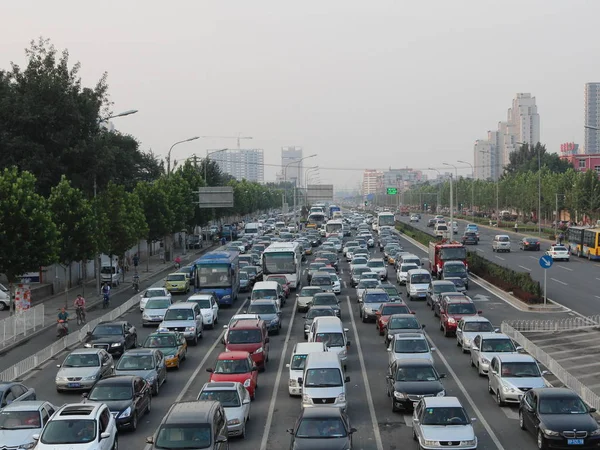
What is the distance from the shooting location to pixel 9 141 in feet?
182

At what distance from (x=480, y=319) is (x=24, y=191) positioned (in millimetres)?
22814

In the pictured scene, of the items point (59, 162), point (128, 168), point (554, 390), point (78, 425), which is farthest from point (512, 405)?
point (128, 168)

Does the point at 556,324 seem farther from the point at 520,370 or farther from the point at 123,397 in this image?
the point at 123,397

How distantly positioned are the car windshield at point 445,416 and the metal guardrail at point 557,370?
5778 mm

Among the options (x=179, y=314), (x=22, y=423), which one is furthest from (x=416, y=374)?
(x=179, y=314)

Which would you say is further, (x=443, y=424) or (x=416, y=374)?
(x=416, y=374)

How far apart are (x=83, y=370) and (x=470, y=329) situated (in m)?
14.0

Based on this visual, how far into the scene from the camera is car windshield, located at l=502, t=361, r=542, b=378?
22266mm

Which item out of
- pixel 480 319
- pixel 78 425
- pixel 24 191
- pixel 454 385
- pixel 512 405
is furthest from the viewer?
pixel 24 191

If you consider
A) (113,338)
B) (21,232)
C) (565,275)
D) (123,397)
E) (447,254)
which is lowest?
(565,275)

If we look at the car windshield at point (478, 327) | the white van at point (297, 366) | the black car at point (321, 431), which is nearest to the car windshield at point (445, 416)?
the black car at point (321, 431)

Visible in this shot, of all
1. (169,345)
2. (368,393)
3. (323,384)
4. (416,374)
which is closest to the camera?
(323,384)

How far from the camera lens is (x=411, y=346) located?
2586cm

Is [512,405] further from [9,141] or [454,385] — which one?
[9,141]
